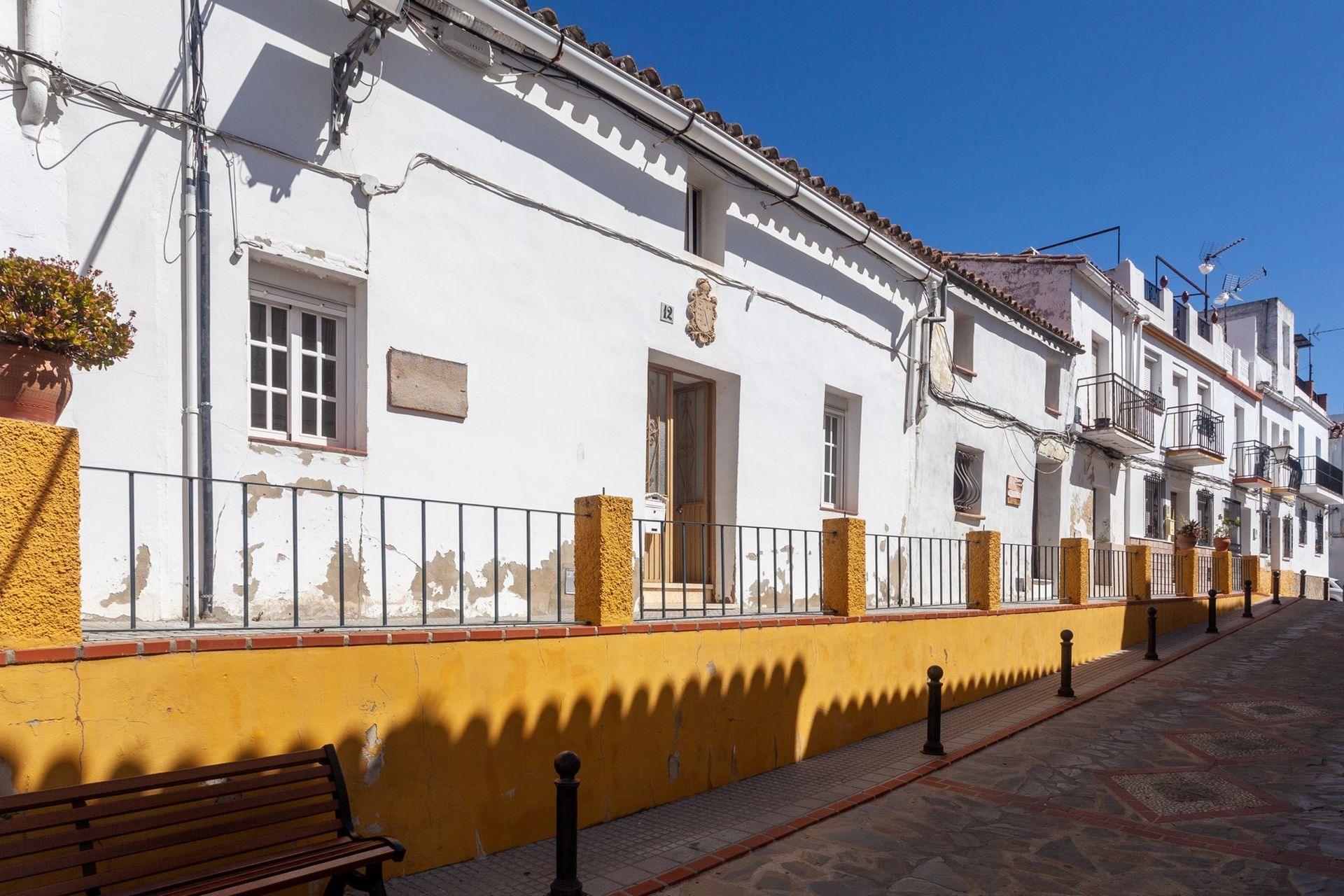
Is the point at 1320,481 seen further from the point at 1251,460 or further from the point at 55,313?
the point at 55,313

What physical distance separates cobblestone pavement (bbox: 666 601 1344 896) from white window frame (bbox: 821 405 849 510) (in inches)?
132

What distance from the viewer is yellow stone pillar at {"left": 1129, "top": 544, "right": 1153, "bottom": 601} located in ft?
48.1

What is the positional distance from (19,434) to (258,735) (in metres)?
1.60

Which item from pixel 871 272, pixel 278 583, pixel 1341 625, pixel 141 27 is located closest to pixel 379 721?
pixel 278 583

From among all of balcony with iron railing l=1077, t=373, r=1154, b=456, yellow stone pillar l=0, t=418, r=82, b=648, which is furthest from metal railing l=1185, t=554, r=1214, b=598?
yellow stone pillar l=0, t=418, r=82, b=648

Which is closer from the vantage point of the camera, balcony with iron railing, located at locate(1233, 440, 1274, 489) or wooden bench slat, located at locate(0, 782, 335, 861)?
wooden bench slat, located at locate(0, 782, 335, 861)

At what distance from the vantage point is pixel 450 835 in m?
4.77

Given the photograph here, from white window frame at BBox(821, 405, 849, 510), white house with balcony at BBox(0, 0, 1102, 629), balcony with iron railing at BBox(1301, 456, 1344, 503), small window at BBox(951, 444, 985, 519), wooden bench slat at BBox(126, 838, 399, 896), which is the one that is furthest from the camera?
A: balcony with iron railing at BBox(1301, 456, 1344, 503)

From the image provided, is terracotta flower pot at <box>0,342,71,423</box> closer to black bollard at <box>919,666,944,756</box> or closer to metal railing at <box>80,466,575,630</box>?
metal railing at <box>80,466,575,630</box>

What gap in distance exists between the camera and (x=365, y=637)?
4484mm

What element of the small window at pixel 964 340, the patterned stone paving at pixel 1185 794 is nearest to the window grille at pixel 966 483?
the small window at pixel 964 340

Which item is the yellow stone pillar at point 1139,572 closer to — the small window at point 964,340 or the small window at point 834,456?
the small window at point 964,340

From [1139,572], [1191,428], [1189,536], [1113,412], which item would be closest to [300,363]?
[1139,572]

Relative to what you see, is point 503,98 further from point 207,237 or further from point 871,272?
point 871,272
